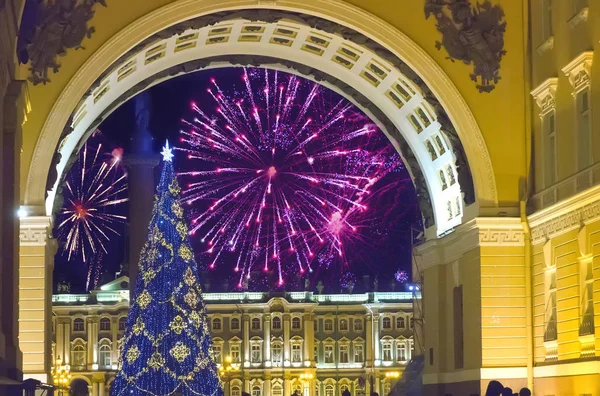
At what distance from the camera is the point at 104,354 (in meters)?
108

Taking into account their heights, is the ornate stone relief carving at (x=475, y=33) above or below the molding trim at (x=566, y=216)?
above

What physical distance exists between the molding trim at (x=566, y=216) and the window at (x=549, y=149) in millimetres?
906

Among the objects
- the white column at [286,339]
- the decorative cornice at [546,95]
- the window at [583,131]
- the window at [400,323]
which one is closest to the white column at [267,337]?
the white column at [286,339]

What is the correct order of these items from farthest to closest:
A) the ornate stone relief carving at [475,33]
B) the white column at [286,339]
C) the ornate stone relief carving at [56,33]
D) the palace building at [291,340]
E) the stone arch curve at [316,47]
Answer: the white column at [286,339], the palace building at [291,340], the ornate stone relief carving at [475,33], the stone arch curve at [316,47], the ornate stone relief carving at [56,33]

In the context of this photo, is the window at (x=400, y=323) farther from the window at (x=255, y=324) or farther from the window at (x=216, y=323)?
the window at (x=216, y=323)

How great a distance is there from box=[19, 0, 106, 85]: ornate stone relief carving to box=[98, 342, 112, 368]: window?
77591mm

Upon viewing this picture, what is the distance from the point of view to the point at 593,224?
93.4 ft

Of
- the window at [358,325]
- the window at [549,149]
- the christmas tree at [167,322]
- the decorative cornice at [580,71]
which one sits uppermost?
the decorative cornice at [580,71]

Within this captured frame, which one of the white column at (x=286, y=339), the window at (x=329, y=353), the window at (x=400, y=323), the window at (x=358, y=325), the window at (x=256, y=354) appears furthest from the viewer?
the window at (x=329, y=353)

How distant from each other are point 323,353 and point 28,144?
80.1 metres

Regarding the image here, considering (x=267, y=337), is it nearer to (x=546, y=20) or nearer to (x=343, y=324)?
(x=343, y=324)

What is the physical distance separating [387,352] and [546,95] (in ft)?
259

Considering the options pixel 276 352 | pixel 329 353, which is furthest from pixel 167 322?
pixel 329 353

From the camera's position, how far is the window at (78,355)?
107 metres
